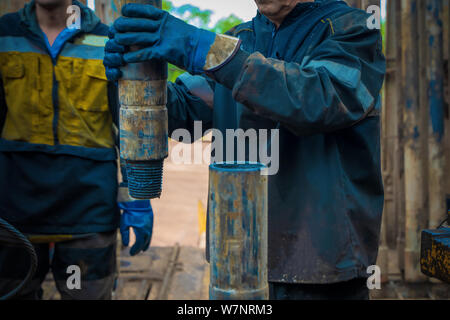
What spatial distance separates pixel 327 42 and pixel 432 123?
9.57 ft

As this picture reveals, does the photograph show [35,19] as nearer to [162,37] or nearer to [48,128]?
[48,128]

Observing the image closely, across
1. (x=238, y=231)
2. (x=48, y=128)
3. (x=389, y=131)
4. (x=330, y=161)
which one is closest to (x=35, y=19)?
(x=48, y=128)

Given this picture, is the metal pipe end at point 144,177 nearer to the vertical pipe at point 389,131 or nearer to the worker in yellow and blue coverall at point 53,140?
the worker in yellow and blue coverall at point 53,140

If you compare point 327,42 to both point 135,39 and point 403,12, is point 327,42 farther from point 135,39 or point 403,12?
point 403,12

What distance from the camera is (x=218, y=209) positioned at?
4.16ft

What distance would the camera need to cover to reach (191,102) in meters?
2.33

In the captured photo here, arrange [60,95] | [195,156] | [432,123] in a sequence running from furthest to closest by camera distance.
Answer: [195,156] → [432,123] → [60,95]

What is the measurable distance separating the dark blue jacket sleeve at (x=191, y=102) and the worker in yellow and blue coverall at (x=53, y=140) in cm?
82

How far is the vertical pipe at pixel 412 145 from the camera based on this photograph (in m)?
4.50

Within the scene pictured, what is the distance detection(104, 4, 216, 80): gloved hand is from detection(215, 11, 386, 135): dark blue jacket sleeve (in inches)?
3.8

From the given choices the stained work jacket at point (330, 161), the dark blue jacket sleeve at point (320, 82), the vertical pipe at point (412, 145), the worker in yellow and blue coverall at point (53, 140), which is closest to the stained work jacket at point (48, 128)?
the worker in yellow and blue coverall at point (53, 140)

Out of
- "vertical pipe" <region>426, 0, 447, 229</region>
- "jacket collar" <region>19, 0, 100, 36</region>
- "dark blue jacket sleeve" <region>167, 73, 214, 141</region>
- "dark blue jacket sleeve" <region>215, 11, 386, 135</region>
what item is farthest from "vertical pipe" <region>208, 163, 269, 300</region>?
"vertical pipe" <region>426, 0, 447, 229</region>

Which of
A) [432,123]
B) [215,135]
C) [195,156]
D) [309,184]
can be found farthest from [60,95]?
[195,156]

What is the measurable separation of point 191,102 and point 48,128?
3.44ft
